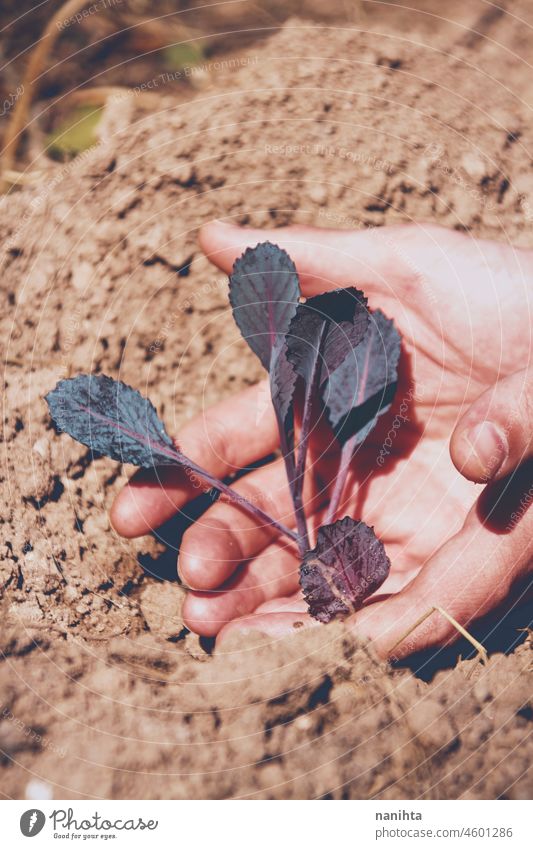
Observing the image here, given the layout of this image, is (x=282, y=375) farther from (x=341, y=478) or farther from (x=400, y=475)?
(x=400, y=475)

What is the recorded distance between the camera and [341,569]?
4.05ft

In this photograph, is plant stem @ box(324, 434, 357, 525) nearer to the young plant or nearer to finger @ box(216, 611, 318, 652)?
the young plant

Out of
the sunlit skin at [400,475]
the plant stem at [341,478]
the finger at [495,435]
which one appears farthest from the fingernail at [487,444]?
the plant stem at [341,478]

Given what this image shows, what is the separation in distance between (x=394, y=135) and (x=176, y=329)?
770mm

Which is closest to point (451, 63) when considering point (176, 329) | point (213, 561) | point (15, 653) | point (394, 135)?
point (394, 135)

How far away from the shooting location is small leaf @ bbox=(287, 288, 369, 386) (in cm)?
128

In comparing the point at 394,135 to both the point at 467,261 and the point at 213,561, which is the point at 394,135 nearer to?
the point at 467,261

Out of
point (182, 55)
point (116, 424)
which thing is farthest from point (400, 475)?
point (182, 55)

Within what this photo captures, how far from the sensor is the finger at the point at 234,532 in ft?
4.40

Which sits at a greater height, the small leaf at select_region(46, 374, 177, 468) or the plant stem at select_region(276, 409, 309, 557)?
the small leaf at select_region(46, 374, 177, 468)

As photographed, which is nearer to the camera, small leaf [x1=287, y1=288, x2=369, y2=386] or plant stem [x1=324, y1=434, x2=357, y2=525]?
small leaf [x1=287, y1=288, x2=369, y2=386]
